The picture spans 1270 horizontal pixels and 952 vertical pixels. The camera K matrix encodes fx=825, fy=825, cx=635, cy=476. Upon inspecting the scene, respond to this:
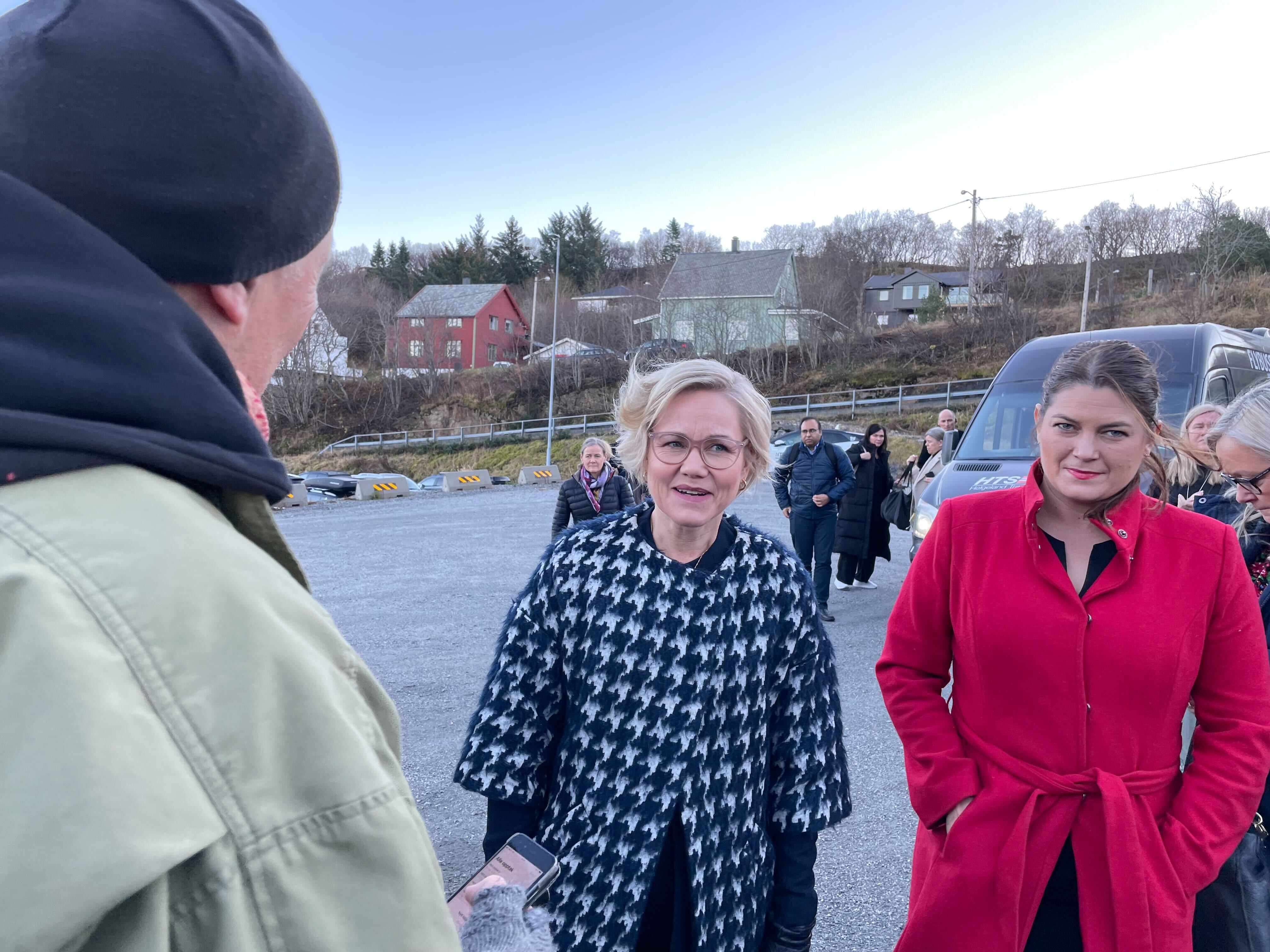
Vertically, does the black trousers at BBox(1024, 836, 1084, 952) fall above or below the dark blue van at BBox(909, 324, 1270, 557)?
below

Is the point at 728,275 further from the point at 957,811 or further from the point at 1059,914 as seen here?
the point at 1059,914

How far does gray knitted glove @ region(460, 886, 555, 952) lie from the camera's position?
3.69 feet

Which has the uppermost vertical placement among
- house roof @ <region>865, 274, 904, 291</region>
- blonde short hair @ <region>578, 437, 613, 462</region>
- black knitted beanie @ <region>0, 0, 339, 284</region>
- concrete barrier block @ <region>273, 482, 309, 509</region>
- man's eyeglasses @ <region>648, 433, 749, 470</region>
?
house roof @ <region>865, 274, 904, 291</region>

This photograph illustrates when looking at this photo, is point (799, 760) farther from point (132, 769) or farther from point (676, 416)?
point (132, 769)

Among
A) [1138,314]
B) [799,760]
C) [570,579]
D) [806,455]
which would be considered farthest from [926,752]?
[1138,314]

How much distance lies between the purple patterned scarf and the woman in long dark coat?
103 inches

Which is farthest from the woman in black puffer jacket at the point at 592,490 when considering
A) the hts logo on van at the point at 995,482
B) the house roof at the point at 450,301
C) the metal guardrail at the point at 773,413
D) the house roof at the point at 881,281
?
the house roof at the point at 881,281

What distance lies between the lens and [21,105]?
75cm

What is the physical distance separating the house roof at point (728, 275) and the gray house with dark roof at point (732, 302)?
4 cm

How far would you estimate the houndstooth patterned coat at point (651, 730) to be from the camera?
1.98 metres

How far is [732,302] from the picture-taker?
1890 inches

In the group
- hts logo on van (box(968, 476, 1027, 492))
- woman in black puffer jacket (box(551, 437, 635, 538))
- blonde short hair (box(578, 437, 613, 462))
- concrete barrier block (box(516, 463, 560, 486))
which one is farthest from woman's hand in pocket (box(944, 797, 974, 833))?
concrete barrier block (box(516, 463, 560, 486))

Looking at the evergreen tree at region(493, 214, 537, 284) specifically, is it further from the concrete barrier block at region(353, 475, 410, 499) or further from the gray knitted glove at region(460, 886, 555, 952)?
the gray knitted glove at region(460, 886, 555, 952)

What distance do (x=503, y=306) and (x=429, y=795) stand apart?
195 ft
